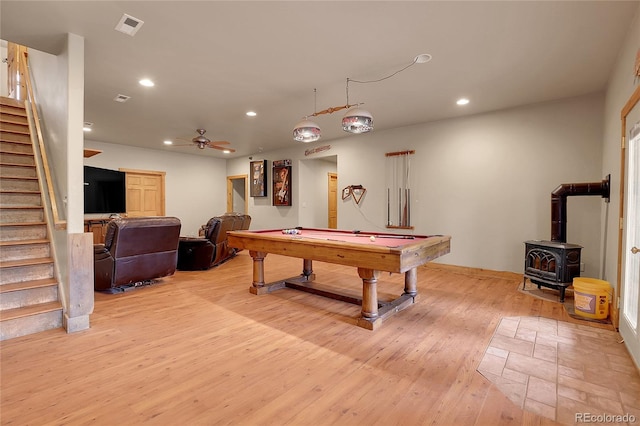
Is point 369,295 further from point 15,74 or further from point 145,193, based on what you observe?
point 145,193

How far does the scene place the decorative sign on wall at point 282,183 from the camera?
26.7 ft

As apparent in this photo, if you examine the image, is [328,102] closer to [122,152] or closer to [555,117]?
[555,117]

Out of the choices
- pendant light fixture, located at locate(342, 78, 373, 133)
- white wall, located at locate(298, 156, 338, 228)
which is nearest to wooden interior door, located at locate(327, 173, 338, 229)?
white wall, located at locate(298, 156, 338, 228)

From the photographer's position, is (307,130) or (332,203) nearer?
(307,130)

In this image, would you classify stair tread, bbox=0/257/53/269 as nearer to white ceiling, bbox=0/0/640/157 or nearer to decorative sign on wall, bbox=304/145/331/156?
white ceiling, bbox=0/0/640/157

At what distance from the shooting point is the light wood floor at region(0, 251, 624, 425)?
1.70 metres

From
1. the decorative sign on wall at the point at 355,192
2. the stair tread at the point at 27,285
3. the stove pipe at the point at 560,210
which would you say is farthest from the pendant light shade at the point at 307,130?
the stove pipe at the point at 560,210

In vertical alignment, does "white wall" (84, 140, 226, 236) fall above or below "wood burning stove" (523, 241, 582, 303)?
above

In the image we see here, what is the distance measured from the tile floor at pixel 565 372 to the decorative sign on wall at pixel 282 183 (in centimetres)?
606

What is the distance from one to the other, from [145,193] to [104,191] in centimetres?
117

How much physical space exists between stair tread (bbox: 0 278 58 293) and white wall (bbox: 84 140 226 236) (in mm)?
5299

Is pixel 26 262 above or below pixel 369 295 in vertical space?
above

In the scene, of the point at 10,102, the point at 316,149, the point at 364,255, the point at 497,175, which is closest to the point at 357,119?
the point at 364,255

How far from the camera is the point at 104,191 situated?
7109 millimetres
